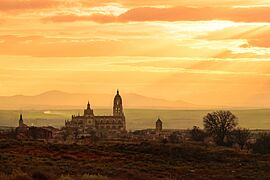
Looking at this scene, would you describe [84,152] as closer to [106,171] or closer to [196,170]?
[196,170]

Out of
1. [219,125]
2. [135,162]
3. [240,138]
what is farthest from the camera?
[219,125]

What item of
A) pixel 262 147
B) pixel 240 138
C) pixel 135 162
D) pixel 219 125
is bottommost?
pixel 135 162

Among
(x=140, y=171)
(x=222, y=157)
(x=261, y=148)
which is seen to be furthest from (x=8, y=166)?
(x=261, y=148)

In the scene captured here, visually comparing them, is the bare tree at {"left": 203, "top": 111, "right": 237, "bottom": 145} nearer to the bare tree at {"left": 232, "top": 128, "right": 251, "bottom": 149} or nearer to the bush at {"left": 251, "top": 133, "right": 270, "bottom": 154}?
the bare tree at {"left": 232, "top": 128, "right": 251, "bottom": 149}

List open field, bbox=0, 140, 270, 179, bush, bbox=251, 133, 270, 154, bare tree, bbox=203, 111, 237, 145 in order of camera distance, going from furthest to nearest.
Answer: bare tree, bbox=203, 111, 237, 145 < bush, bbox=251, 133, 270, 154 < open field, bbox=0, 140, 270, 179

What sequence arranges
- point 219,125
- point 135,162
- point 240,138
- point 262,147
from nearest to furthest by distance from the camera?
point 135,162 < point 262,147 < point 240,138 < point 219,125

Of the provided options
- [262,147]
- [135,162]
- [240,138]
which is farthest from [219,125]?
[135,162]

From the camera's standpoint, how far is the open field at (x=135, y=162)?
158 feet

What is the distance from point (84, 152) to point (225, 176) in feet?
62.0

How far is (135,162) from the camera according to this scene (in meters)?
60.3

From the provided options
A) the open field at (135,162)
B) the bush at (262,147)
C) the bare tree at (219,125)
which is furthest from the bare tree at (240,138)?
the open field at (135,162)

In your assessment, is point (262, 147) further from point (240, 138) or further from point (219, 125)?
point (219, 125)

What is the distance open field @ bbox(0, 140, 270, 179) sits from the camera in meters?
48.1

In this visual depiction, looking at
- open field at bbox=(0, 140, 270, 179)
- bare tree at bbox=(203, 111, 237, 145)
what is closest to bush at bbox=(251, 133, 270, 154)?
open field at bbox=(0, 140, 270, 179)
